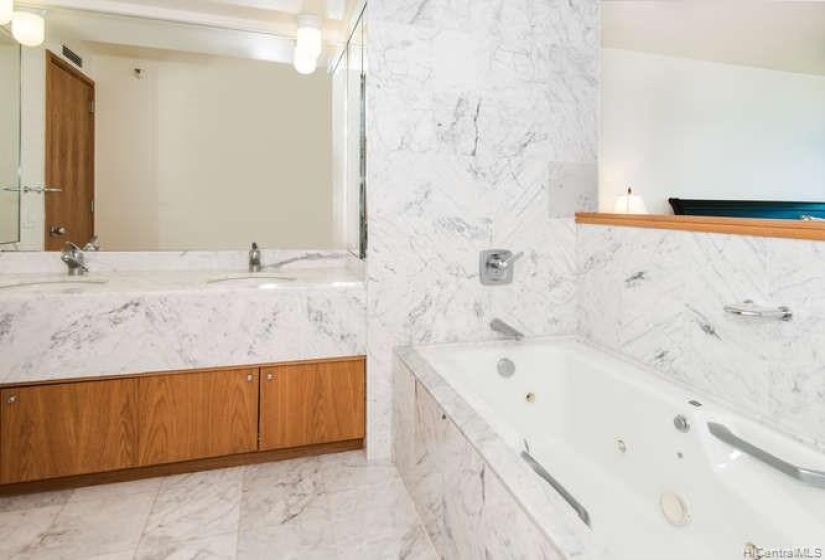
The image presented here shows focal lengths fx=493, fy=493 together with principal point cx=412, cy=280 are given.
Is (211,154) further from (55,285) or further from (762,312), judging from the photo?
(762,312)

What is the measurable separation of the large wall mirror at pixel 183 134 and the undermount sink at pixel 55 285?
0.25 metres

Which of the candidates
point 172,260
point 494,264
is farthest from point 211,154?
point 494,264

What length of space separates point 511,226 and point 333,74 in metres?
1.24

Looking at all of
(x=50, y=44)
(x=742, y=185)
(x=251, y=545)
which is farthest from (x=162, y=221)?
(x=742, y=185)

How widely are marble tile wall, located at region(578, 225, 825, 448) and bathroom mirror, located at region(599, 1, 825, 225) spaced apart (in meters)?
1.46

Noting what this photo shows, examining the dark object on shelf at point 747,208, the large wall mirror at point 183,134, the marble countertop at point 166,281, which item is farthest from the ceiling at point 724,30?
the marble countertop at point 166,281

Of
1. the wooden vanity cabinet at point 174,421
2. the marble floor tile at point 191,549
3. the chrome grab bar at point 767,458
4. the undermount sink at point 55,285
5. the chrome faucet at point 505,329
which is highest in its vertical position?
the undermount sink at point 55,285

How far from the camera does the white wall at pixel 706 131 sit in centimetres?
378

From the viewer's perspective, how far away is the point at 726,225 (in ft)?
5.19

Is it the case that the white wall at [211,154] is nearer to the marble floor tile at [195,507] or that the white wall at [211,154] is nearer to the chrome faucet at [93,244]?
the chrome faucet at [93,244]

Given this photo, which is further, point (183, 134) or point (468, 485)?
point (183, 134)

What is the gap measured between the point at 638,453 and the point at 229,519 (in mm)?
1422

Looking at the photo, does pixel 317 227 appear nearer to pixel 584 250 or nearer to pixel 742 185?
pixel 584 250

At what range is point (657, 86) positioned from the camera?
3838 mm
